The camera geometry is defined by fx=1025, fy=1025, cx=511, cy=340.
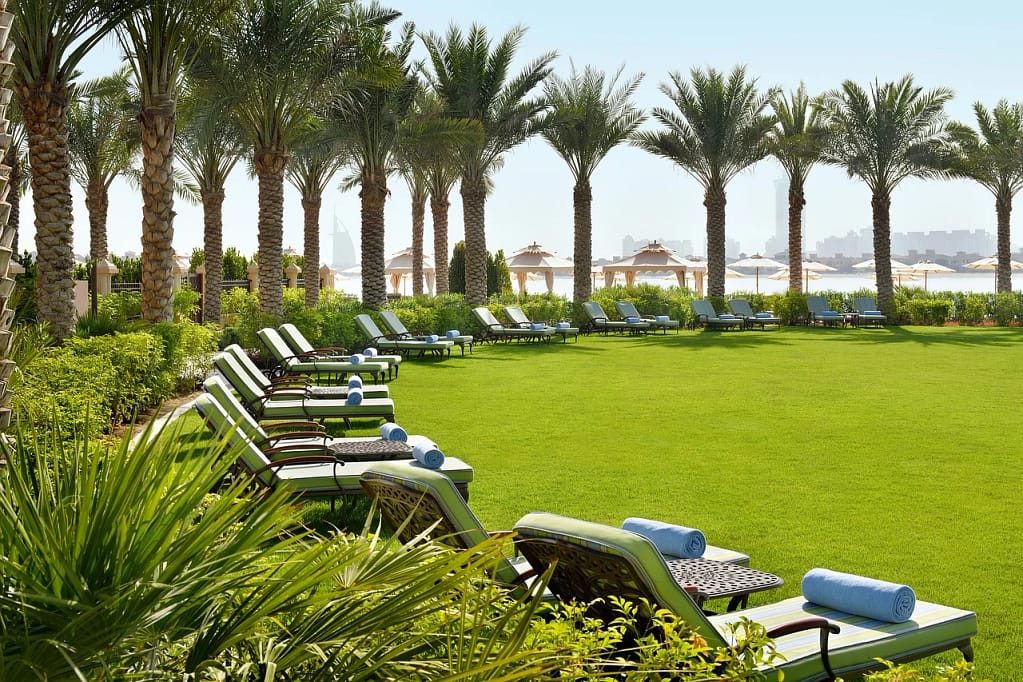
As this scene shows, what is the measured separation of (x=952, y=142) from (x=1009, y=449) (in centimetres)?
2898

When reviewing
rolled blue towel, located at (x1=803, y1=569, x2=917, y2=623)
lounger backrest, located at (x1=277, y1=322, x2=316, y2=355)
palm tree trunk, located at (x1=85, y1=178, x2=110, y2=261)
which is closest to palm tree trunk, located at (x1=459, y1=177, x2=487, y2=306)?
palm tree trunk, located at (x1=85, y1=178, x2=110, y2=261)

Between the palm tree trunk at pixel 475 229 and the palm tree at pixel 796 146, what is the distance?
11213 millimetres

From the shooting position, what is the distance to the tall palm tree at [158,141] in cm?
1566

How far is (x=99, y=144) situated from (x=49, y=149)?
21.1m

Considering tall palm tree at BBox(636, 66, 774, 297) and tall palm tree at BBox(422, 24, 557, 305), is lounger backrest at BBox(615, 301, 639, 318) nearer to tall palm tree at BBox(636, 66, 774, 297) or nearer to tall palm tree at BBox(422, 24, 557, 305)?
tall palm tree at BBox(422, 24, 557, 305)

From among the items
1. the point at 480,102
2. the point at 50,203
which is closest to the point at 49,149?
the point at 50,203

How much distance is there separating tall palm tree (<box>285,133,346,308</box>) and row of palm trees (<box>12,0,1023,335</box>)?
7 cm

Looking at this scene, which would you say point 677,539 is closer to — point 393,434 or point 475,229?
point 393,434

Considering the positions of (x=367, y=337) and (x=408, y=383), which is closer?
(x=408, y=383)

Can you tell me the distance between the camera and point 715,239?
37.2 m

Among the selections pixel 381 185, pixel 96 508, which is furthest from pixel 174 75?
pixel 96 508

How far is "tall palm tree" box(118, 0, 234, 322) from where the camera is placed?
51.4 feet

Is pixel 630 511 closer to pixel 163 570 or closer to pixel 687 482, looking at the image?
pixel 687 482

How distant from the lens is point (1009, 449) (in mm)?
10555
